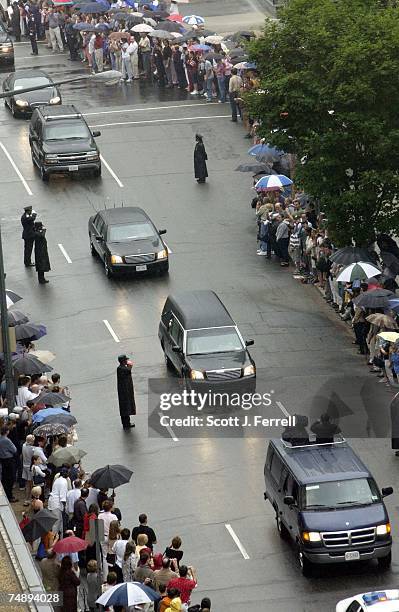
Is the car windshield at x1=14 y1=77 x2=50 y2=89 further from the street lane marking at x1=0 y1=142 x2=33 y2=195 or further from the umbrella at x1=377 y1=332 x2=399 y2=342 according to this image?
the umbrella at x1=377 y1=332 x2=399 y2=342

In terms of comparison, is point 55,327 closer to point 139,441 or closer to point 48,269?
point 48,269

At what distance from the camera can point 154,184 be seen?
5231cm

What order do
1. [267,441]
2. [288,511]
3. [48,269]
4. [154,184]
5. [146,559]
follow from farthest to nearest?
[154,184], [48,269], [267,441], [288,511], [146,559]

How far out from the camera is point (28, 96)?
199 ft

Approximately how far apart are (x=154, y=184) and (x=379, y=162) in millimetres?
12174

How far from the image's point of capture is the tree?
134ft

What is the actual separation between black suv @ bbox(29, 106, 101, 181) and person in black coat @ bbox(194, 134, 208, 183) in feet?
10.5

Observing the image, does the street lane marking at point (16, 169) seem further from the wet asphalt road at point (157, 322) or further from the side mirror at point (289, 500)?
the side mirror at point (289, 500)

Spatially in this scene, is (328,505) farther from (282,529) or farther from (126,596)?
(126,596)

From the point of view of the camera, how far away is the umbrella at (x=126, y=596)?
75.6 ft

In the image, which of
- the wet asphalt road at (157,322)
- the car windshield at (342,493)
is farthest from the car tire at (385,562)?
the car windshield at (342,493)

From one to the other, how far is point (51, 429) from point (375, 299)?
9.66 meters

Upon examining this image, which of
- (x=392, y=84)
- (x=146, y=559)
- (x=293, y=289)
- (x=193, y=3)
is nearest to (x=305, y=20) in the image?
(x=392, y=84)

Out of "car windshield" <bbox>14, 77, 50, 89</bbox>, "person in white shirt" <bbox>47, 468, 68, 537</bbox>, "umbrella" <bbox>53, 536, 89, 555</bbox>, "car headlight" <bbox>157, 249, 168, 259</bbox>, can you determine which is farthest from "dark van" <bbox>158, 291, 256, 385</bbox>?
"car windshield" <bbox>14, 77, 50, 89</bbox>
